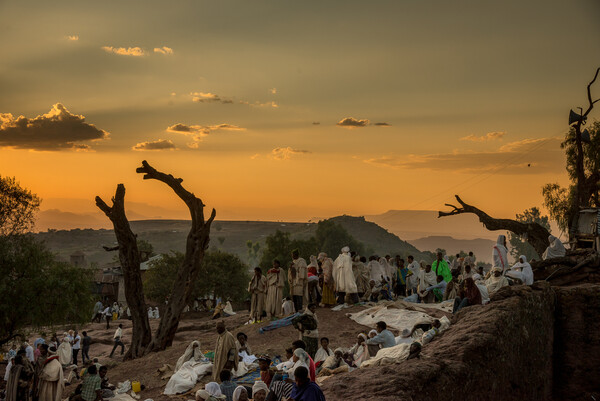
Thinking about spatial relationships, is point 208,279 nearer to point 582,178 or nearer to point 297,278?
point 582,178

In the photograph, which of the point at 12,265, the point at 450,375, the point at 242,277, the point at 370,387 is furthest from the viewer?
the point at 242,277

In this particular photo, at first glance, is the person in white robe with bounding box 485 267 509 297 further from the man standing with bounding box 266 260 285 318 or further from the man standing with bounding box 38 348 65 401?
the man standing with bounding box 38 348 65 401

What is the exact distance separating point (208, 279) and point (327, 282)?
108 feet

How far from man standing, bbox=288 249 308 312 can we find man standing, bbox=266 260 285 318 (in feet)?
1.16

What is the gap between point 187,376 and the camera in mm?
14703

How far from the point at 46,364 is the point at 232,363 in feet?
13.1

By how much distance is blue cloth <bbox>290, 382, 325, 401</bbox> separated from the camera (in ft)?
22.1

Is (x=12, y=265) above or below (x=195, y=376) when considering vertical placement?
above

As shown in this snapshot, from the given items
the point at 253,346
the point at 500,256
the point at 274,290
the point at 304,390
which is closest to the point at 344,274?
the point at 274,290

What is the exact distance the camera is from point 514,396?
9422 mm

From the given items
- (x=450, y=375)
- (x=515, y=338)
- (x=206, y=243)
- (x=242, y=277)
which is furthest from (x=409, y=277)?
(x=242, y=277)

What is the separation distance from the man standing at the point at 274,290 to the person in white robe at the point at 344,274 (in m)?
1.97

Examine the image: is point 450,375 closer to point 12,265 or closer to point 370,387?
point 370,387

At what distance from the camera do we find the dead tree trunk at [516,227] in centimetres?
3039
